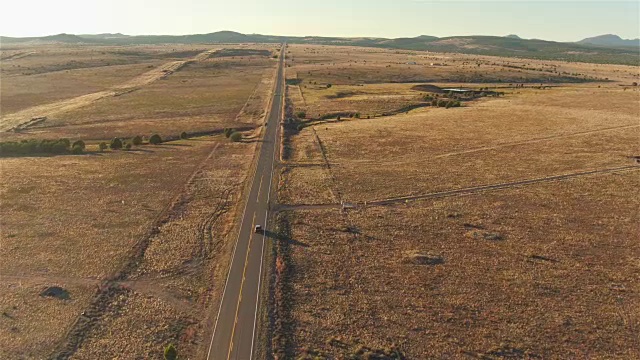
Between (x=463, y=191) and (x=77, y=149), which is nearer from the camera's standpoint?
(x=463, y=191)

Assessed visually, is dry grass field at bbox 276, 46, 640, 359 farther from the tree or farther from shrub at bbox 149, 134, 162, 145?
shrub at bbox 149, 134, 162, 145

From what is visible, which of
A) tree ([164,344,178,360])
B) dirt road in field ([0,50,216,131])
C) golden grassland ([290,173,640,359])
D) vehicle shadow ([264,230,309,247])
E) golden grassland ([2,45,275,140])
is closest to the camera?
tree ([164,344,178,360])

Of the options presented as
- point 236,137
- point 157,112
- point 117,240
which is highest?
point 157,112

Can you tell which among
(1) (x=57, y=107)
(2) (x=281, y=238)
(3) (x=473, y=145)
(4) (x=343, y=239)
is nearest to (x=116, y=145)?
(2) (x=281, y=238)

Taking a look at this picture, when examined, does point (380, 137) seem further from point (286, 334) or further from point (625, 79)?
point (625, 79)

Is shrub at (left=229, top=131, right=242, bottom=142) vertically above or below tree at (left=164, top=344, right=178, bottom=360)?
above

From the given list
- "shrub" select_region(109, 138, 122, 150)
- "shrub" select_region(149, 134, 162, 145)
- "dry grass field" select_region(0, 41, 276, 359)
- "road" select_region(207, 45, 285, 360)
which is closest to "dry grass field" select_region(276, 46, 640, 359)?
A: "road" select_region(207, 45, 285, 360)

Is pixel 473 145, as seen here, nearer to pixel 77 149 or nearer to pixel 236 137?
pixel 236 137
